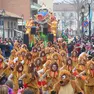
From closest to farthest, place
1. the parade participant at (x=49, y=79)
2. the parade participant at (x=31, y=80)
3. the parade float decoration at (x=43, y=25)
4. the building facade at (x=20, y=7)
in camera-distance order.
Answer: the parade participant at (x=31, y=80) < the parade participant at (x=49, y=79) < the parade float decoration at (x=43, y=25) < the building facade at (x=20, y=7)

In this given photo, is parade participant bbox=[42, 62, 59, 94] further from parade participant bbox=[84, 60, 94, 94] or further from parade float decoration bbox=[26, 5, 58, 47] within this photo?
parade float decoration bbox=[26, 5, 58, 47]

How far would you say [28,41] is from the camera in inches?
1256

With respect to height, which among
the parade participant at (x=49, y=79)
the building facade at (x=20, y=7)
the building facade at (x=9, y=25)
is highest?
the building facade at (x=20, y=7)

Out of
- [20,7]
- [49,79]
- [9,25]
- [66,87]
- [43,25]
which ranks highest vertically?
[20,7]

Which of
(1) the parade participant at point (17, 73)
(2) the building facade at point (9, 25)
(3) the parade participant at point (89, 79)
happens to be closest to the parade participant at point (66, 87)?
(3) the parade participant at point (89, 79)

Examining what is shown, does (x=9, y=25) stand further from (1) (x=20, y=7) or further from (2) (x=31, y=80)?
(2) (x=31, y=80)

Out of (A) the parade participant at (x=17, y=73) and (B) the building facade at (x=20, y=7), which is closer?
(A) the parade participant at (x=17, y=73)

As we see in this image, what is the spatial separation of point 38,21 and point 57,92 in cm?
2426

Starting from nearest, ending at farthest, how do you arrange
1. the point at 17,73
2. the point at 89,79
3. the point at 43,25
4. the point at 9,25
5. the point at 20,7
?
1. the point at 89,79
2. the point at 17,73
3. the point at 43,25
4. the point at 9,25
5. the point at 20,7

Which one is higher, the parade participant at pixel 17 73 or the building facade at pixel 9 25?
the building facade at pixel 9 25

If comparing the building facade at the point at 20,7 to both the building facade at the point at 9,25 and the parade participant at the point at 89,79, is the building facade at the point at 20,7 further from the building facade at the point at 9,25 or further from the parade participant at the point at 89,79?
the parade participant at the point at 89,79

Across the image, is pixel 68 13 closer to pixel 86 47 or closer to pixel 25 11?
pixel 25 11

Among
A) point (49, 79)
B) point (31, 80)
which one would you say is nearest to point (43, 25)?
point (49, 79)

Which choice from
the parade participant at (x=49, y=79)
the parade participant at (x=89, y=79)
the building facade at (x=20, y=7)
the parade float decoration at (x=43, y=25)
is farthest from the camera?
the building facade at (x=20, y=7)
